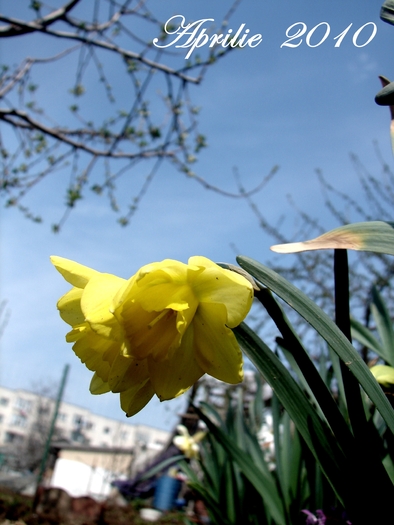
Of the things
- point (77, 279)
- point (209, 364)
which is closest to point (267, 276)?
point (209, 364)

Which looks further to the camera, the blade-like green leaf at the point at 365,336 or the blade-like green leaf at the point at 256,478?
the blade-like green leaf at the point at 365,336

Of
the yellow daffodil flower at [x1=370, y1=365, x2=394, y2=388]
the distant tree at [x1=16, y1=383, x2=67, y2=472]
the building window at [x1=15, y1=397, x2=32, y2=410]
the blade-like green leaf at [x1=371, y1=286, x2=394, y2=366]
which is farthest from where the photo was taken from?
the building window at [x1=15, y1=397, x2=32, y2=410]

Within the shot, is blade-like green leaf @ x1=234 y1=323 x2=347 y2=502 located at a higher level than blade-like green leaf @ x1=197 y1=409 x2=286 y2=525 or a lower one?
higher

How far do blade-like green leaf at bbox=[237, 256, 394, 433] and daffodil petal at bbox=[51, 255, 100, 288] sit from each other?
7.8 inches

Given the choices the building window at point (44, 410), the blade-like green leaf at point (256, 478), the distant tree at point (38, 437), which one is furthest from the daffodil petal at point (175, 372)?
the building window at point (44, 410)

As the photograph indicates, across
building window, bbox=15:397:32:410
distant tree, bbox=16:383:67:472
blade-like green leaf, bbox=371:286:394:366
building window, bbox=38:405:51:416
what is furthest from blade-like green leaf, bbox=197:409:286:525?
building window, bbox=15:397:32:410

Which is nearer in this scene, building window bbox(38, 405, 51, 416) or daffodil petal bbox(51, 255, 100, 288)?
daffodil petal bbox(51, 255, 100, 288)

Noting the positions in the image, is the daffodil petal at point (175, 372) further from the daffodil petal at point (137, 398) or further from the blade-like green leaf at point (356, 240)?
the blade-like green leaf at point (356, 240)

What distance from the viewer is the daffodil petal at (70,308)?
1.88ft

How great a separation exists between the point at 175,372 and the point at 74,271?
6.6 inches

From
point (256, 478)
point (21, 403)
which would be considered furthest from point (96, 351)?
point (21, 403)

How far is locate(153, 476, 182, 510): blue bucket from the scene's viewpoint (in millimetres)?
5707

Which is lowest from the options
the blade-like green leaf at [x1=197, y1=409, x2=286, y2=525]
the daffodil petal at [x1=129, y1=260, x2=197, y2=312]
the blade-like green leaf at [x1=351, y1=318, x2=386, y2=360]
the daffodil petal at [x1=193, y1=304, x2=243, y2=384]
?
the blade-like green leaf at [x1=197, y1=409, x2=286, y2=525]

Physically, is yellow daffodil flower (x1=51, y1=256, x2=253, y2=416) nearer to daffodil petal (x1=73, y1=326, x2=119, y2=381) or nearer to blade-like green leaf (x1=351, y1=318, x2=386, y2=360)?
daffodil petal (x1=73, y1=326, x2=119, y2=381)
